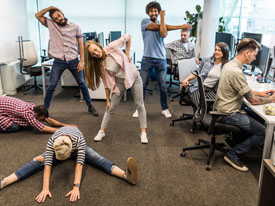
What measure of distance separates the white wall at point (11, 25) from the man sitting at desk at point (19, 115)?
1.87 m

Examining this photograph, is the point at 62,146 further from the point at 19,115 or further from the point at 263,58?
the point at 263,58

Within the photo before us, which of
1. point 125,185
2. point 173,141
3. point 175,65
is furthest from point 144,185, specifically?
point 175,65

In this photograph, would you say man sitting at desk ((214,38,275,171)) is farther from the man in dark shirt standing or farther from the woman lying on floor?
the man in dark shirt standing

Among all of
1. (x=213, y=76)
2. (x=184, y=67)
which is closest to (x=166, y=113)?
(x=184, y=67)

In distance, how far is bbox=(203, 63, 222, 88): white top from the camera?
3240 mm

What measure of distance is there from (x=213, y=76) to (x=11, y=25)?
3.71m

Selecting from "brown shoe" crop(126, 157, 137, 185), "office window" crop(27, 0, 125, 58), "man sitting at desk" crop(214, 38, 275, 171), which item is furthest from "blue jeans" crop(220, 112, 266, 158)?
"office window" crop(27, 0, 125, 58)

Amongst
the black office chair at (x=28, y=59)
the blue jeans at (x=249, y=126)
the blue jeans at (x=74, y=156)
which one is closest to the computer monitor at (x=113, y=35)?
the black office chair at (x=28, y=59)

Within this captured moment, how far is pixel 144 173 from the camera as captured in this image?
2.73 m

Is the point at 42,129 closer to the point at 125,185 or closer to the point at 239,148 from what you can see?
the point at 125,185

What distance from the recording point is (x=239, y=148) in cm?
285

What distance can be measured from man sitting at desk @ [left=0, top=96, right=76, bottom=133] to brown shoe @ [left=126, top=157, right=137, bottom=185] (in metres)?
1.33

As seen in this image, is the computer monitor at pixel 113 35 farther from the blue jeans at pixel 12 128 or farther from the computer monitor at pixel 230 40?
the blue jeans at pixel 12 128

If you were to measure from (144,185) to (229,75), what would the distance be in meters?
Result: 1.18
